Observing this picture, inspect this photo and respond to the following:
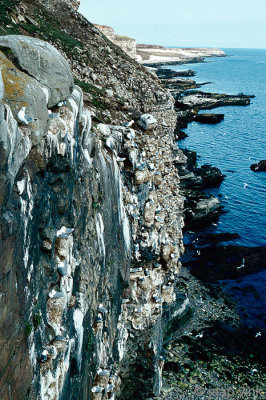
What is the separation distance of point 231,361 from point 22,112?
75.7ft

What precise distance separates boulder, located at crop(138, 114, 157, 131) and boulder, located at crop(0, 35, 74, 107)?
10.4m

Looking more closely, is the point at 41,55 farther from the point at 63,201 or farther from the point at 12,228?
the point at 12,228

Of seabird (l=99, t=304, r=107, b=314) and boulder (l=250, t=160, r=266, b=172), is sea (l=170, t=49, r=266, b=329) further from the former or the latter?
seabird (l=99, t=304, r=107, b=314)

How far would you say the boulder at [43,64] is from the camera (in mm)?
8852

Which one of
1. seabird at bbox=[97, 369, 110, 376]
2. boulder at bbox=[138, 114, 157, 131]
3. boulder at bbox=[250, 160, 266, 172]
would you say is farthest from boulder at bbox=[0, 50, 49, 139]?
boulder at bbox=[250, 160, 266, 172]

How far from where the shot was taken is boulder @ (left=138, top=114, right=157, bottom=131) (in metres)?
20.1

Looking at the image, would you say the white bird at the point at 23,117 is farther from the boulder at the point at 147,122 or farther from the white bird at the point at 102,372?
the boulder at the point at 147,122

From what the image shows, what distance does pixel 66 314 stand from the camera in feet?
31.8

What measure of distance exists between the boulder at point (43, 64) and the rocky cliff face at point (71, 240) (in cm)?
3

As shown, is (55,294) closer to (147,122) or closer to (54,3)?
(147,122)

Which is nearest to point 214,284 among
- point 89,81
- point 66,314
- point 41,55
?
point 89,81

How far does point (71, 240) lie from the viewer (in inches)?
394

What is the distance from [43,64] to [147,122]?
11.3 meters

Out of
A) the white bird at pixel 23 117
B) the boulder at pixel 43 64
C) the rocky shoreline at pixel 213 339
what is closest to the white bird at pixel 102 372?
the boulder at pixel 43 64
